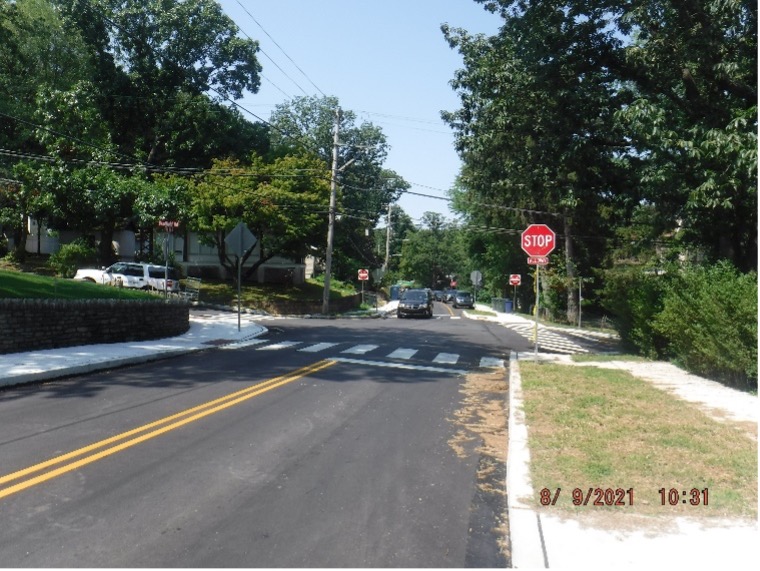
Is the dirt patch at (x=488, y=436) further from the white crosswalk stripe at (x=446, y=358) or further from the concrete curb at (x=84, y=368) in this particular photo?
the concrete curb at (x=84, y=368)

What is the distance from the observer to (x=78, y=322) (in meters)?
15.9

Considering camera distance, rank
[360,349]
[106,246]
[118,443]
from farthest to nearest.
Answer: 1. [106,246]
2. [360,349]
3. [118,443]

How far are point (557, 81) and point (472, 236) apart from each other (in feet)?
139

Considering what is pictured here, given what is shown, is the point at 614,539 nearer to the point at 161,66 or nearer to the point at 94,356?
the point at 94,356

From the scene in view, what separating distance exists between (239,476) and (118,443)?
5.97 feet

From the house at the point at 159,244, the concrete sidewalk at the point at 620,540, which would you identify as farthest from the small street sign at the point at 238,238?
the house at the point at 159,244

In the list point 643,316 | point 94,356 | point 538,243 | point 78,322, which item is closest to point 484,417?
point 538,243

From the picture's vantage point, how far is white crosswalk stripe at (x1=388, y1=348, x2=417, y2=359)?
17.0m

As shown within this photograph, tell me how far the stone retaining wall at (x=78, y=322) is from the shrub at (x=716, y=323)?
13435 mm

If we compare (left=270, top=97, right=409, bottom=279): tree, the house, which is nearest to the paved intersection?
the house

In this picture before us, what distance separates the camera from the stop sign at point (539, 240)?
587 inches

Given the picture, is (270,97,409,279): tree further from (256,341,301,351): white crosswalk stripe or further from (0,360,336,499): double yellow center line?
(0,360,336,499): double yellow center line

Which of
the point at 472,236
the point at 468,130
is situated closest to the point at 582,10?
the point at 468,130

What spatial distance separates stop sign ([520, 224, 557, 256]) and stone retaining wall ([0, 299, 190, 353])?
1058 cm
